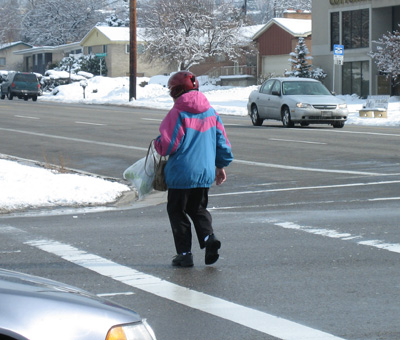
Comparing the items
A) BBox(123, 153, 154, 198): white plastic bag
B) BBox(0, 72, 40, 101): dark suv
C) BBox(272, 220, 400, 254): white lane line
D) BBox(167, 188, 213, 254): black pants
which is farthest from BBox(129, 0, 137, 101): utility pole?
BBox(167, 188, 213, 254): black pants

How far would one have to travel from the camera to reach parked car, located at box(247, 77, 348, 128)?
1020 inches

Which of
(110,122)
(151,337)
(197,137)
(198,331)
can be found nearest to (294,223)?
(197,137)

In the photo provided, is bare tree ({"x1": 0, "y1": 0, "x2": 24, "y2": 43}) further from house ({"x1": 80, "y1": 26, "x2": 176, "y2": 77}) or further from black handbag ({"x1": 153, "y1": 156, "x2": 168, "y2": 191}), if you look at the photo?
black handbag ({"x1": 153, "y1": 156, "x2": 168, "y2": 191})

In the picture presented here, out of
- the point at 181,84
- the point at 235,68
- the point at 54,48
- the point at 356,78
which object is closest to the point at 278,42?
the point at 235,68

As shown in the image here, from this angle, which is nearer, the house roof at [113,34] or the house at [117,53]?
the house roof at [113,34]

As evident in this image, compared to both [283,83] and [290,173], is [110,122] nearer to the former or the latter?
[283,83]

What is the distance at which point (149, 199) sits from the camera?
13031mm

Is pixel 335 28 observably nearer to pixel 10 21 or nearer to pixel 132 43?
pixel 132 43

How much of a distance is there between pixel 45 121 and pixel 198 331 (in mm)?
25888

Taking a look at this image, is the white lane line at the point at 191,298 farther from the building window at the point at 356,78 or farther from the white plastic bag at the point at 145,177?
the building window at the point at 356,78

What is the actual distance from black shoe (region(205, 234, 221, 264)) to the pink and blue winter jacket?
480 mm

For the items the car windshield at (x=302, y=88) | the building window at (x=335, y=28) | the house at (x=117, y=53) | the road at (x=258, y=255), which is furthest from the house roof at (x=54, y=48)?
the road at (x=258, y=255)

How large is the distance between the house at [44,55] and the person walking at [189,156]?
8926 centimetres

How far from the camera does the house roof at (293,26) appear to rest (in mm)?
66438
